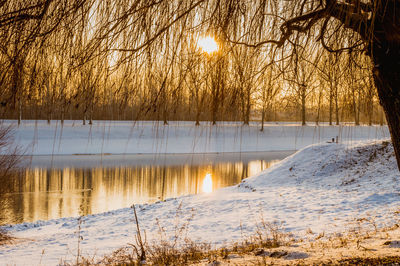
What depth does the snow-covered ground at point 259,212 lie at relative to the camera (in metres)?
8.17

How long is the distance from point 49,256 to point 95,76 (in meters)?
6.35

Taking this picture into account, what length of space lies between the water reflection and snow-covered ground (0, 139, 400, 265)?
179cm

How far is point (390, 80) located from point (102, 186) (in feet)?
52.5

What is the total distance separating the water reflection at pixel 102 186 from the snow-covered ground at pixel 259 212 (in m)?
1.79

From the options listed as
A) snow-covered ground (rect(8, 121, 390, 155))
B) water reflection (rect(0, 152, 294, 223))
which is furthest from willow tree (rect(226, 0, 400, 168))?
snow-covered ground (rect(8, 121, 390, 155))

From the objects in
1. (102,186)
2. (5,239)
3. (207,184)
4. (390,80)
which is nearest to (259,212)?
(5,239)

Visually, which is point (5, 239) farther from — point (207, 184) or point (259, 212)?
point (207, 184)

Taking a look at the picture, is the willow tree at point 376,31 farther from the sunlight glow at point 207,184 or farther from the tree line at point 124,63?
the sunlight glow at point 207,184

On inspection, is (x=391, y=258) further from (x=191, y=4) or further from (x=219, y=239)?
(x=219, y=239)

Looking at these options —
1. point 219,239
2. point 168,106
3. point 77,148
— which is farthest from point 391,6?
point 77,148

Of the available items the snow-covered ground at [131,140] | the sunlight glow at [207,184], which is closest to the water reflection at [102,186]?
the sunlight glow at [207,184]

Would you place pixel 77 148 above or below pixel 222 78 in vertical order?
below

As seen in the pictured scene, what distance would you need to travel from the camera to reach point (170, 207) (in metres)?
12.3

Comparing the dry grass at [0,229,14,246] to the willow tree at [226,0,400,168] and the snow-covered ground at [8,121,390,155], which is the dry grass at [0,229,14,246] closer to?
the willow tree at [226,0,400,168]
